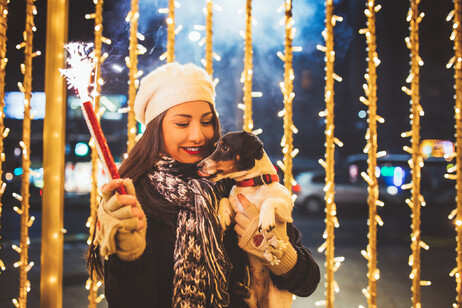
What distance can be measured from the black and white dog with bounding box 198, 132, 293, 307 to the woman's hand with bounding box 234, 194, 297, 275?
19 mm

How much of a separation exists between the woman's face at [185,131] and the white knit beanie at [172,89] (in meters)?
0.03

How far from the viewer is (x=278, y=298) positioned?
1227 mm

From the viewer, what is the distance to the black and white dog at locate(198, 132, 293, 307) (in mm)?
1146

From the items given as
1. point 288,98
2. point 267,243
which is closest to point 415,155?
point 288,98

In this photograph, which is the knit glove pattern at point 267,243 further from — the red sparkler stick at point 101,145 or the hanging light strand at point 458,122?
the hanging light strand at point 458,122

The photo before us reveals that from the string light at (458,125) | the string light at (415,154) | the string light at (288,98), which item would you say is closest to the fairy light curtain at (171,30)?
the string light at (288,98)

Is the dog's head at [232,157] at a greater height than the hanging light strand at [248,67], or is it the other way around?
the hanging light strand at [248,67]

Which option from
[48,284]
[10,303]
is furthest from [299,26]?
[10,303]

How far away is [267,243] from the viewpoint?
43.4 inches

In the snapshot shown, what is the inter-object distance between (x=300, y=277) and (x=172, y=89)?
31.8 inches

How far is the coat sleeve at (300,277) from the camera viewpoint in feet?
3.89

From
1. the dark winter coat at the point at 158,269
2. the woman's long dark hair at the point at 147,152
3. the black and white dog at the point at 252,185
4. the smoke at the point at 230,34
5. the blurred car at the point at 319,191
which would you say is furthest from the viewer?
the blurred car at the point at 319,191

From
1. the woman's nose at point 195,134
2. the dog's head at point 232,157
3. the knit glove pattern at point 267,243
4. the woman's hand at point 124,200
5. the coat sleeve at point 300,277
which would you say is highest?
the woman's nose at point 195,134

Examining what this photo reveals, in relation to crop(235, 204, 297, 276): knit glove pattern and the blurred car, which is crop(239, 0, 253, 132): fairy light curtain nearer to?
crop(235, 204, 297, 276): knit glove pattern
